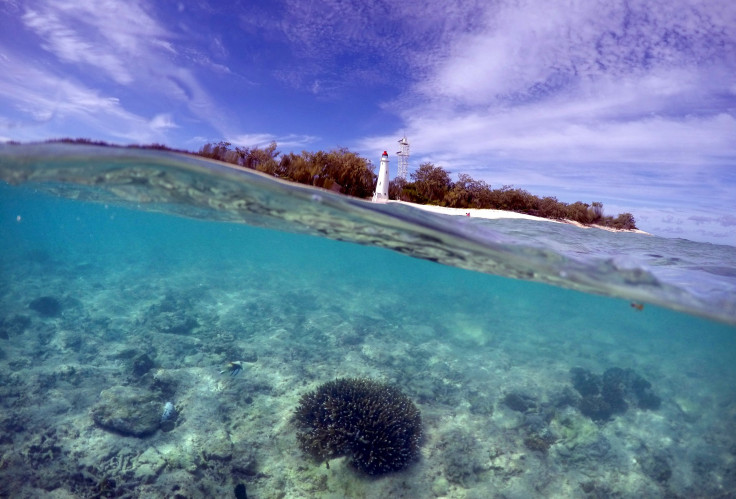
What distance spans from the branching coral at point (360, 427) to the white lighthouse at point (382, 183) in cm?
599

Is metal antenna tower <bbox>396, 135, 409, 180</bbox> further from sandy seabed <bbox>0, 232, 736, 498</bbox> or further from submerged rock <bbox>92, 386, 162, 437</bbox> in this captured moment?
submerged rock <bbox>92, 386, 162, 437</bbox>

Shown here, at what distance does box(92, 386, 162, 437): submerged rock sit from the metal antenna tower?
11.9 metres

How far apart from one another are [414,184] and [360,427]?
994cm

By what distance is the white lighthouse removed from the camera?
11.3 meters

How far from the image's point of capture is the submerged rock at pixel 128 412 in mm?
9062

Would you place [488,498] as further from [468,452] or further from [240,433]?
[240,433]

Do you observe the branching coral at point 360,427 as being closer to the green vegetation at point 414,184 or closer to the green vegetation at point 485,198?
the green vegetation at point 414,184

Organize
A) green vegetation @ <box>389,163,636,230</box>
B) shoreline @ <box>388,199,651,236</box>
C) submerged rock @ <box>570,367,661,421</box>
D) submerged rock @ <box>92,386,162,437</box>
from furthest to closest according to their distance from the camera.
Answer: green vegetation @ <box>389,163,636,230</box>, submerged rock @ <box>570,367,661,421</box>, shoreline @ <box>388,199,651,236</box>, submerged rock @ <box>92,386,162,437</box>

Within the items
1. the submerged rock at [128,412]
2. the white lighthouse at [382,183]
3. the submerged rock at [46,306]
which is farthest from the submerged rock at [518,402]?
the submerged rock at [46,306]

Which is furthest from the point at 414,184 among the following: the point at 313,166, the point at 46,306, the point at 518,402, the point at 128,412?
the point at 46,306

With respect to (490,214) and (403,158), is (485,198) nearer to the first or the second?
(490,214)

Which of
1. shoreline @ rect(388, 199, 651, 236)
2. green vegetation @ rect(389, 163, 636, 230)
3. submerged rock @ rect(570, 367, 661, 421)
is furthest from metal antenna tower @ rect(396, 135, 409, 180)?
submerged rock @ rect(570, 367, 661, 421)

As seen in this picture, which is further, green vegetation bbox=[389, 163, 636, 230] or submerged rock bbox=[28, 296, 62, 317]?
submerged rock bbox=[28, 296, 62, 317]

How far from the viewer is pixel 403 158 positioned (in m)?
14.8
